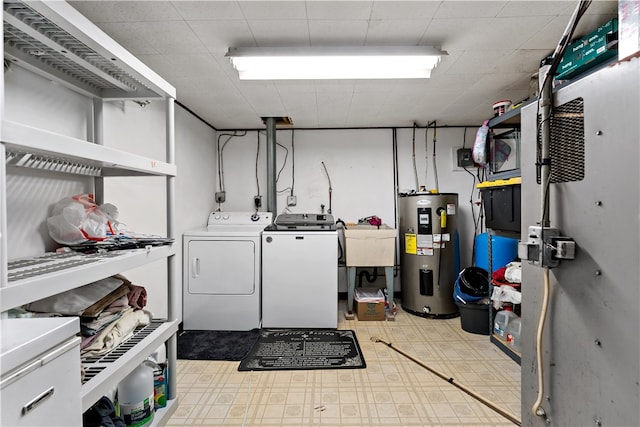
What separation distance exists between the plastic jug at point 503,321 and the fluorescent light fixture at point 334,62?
1.98 metres

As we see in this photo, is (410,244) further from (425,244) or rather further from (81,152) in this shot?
(81,152)

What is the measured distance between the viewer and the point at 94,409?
131cm

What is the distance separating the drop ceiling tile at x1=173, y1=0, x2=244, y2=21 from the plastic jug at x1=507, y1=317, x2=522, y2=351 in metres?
2.79

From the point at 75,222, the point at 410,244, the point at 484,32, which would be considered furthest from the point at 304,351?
the point at 484,32

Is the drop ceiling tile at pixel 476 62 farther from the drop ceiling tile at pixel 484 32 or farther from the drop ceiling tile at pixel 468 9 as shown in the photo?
the drop ceiling tile at pixel 468 9

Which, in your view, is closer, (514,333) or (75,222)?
(75,222)

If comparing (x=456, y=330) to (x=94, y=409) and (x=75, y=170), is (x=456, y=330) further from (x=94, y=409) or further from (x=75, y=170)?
(x=75, y=170)

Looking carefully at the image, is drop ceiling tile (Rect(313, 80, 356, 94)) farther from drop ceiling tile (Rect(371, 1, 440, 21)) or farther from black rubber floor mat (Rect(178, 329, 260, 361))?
black rubber floor mat (Rect(178, 329, 260, 361))

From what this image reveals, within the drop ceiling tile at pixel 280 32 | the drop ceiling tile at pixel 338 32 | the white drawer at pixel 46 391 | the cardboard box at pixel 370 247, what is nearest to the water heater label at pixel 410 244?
the cardboard box at pixel 370 247

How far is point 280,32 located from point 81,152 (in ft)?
4.09

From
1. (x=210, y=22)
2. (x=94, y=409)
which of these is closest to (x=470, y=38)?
(x=210, y=22)

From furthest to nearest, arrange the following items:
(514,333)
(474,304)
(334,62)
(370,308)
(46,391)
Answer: (370,308) < (474,304) < (514,333) < (334,62) < (46,391)

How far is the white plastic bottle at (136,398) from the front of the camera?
1377 mm

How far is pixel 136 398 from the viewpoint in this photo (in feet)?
4.62
